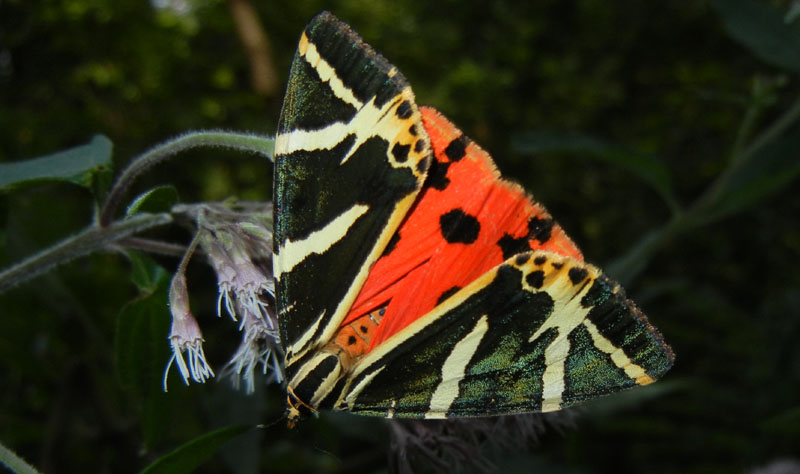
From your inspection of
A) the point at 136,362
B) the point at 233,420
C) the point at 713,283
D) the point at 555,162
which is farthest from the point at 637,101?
the point at 136,362

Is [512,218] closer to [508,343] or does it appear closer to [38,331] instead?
[508,343]

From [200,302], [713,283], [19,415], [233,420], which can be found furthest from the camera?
[713,283]

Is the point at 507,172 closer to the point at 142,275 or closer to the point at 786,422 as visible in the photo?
the point at 786,422

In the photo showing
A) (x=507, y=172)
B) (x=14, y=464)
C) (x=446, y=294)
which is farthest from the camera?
(x=507, y=172)

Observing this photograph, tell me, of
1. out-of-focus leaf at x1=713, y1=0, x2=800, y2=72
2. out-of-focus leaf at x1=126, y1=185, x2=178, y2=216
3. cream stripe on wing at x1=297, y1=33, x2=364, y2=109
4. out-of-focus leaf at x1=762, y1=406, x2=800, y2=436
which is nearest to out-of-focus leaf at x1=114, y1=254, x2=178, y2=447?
out-of-focus leaf at x1=126, y1=185, x2=178, y2=216

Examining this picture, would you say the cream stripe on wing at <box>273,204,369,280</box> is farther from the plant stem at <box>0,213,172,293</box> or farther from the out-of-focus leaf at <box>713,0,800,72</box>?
the out-of-focus leaf at <box>713,0,800,72</box>

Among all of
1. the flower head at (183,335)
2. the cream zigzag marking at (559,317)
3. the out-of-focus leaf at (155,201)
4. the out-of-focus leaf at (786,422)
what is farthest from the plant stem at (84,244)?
the out-of-focus leaf at (786,422)

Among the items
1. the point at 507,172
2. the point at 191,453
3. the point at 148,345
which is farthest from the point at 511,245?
the point at 507,172
